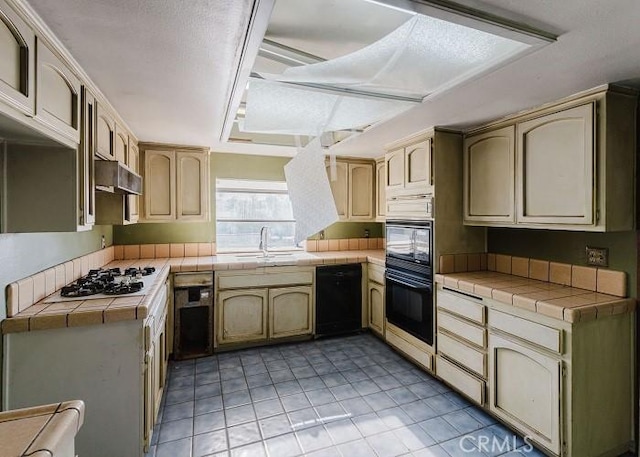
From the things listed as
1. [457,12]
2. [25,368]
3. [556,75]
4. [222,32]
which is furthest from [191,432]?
[556,75]

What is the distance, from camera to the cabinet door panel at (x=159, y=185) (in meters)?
3.14

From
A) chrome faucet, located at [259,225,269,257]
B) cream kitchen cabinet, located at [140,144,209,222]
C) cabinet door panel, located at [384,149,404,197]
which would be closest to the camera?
cabinet door panel, located at [384,149,404,197]

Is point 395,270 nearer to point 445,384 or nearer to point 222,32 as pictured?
point 445,384

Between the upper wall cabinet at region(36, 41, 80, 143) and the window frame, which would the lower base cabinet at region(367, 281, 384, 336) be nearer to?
the window frame

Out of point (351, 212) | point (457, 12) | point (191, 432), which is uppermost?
point (457, 12)

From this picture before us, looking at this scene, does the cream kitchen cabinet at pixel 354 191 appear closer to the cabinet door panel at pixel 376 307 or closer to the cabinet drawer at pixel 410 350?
the cabinet door panel at pixel 376 307

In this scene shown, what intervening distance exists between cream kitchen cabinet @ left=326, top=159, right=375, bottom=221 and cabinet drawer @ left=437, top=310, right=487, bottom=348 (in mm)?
1669

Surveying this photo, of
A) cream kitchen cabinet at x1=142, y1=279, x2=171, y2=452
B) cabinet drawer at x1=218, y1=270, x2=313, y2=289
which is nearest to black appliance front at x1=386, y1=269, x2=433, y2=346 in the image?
cabinet drawer at x1=218, y1=270, x2=313, y2=289

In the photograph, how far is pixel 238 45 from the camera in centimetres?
130

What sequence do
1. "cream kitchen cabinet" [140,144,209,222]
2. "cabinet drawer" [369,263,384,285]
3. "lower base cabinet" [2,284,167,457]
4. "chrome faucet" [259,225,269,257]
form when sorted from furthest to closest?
"chrome faucet" [259,225,269,257]
"cabinet drawer" [369,263,384,285]
"cream kitchen cabinet" [140,144,209,222]
"lower base cabinet" [2,284,167,457]

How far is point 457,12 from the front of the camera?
105 centimetres

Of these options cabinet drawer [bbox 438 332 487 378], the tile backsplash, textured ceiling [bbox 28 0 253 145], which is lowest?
cabinet drawer [bbox 438 332 487 378]

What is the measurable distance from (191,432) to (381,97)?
88.6 inches

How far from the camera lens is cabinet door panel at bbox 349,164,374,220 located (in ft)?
12.8
